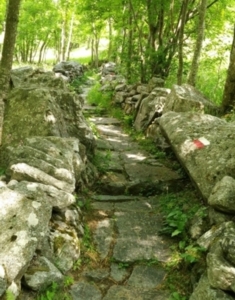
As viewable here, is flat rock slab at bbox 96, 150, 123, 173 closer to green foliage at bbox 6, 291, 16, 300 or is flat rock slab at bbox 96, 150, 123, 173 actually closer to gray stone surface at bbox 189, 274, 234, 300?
gray stone surface at bbox 189, 274, 234, 300

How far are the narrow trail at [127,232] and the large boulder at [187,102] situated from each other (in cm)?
151

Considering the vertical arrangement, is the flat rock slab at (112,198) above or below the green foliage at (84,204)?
below

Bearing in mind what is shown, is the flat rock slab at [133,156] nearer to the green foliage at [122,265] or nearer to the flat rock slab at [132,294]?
the green foliage at [122,265]

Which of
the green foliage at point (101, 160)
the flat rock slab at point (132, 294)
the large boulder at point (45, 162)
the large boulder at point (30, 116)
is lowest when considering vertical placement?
the flat rock slab at point (132, 294)

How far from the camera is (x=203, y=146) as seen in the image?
5934mm

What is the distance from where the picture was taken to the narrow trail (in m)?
4.12

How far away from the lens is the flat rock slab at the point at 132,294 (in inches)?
155

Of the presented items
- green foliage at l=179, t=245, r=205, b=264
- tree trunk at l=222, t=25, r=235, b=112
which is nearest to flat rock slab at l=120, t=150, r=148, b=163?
tree trunk at l=222, t=25, r=235, b=112

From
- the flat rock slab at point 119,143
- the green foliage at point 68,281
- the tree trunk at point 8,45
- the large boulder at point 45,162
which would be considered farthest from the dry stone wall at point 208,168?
the tree trunk at point 8,45

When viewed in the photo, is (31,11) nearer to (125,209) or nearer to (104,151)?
(104,151)

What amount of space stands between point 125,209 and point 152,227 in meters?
0.72

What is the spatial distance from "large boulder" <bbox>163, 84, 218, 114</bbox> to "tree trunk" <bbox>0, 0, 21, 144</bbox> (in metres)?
4.53

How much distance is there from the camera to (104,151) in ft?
28.7

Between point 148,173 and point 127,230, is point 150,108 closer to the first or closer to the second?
point 148,173
